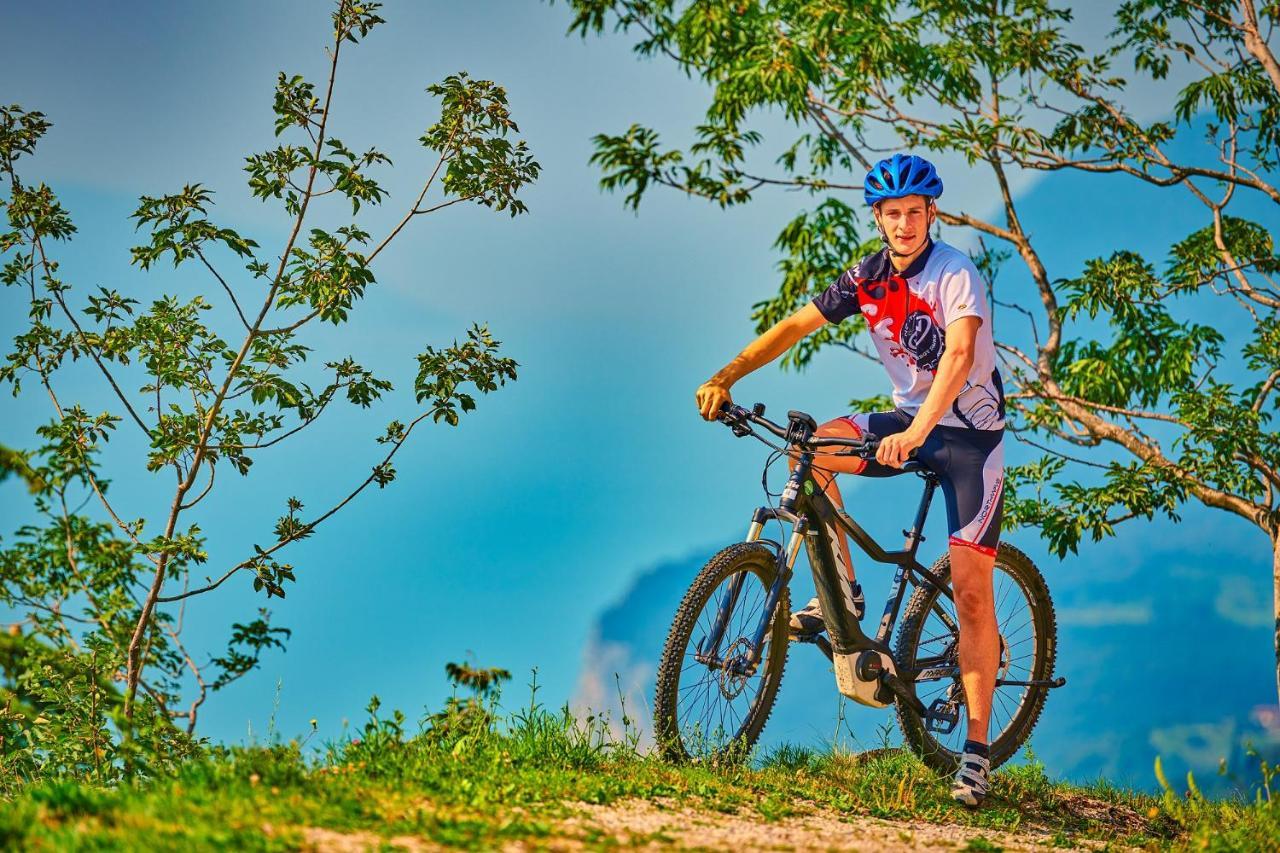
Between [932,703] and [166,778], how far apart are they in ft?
11.2

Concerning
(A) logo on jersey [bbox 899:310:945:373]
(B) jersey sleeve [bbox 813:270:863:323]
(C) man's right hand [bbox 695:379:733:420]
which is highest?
(B) jersey sleeve [bbox 813:270:863:323]

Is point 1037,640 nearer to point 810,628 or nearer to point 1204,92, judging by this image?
point 810,628

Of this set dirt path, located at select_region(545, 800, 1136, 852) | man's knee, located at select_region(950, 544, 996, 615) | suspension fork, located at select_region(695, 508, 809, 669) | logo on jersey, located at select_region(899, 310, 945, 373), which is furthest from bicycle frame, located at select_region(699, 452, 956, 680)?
dirt path, located at select_region(545, 800, 1136, 852)

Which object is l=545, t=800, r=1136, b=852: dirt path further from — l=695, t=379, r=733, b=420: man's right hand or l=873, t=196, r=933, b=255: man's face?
l=873, t=196, r=933, b=255: man's face

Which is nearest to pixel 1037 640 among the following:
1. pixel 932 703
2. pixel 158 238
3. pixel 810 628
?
pixel 932 703

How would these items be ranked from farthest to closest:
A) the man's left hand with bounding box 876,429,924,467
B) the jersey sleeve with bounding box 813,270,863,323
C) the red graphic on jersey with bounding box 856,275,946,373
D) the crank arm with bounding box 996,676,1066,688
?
the crank arm with bounding box 996,676,1066,688 < the jersey sleeve with bounding box 813,270,863,323 < the red graphic on jersey with bounding box 856,275,946,373 < the man's left hand with bounding box 876,429,924,467

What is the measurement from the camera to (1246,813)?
18.3 ft

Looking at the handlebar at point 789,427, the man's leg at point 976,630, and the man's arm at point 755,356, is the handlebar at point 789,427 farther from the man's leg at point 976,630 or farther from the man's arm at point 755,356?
the man's leg at point 976,630

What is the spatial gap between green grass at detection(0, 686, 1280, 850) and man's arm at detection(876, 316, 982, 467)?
1.42 m

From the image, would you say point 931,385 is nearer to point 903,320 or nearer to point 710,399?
point 903,320

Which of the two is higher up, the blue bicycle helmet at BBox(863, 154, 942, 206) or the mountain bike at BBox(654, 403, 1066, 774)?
the blue bicycle helmet at BBox(863, 154, 942, 206)

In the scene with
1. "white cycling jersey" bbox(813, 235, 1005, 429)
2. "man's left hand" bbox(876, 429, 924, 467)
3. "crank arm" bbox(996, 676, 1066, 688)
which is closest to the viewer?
"man's left hand" bbox(876, 429, 924, 467)

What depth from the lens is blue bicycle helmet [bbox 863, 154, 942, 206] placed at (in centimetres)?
529

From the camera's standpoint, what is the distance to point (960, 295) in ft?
17.4
